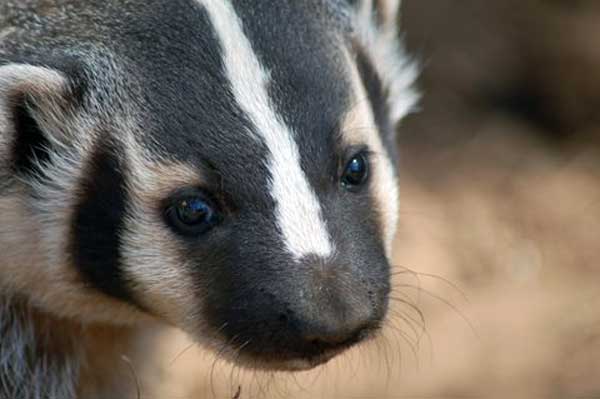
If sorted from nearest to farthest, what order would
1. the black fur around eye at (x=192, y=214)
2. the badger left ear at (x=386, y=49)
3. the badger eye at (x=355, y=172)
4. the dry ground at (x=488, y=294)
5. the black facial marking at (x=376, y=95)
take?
the black fur around eye at (x=192, y=214) < the badger eye at (x=355, y=172) < the black facial marking at (x=376, y=95) < the badger left ear at (x=386, y=49) < the dry ground at (x=488, y=294)

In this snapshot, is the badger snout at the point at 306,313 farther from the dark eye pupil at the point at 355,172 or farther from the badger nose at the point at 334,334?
the dark eye pupil at the point at 355,172

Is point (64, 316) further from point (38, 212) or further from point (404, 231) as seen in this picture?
point (404, 231)

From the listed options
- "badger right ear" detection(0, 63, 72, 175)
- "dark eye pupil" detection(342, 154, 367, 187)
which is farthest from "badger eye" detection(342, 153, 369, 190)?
"badger right ear" detection(0, 63, 72, 175)

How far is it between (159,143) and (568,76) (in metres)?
3.17

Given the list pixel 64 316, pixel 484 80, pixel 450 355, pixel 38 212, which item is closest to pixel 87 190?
pixel 38 212

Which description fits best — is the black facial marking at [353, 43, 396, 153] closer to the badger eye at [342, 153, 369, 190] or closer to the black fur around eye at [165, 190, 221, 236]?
the badger eye at [342, 153, 369, 190]

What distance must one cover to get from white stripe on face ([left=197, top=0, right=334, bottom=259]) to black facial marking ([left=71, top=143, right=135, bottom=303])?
1.15 feet

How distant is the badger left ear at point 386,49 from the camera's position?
131 inches

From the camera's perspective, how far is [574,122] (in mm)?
5566

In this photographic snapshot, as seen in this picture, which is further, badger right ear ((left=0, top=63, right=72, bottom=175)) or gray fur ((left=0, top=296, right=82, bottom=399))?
gray fur ((left=0, top=296, right=82, bottom=399))

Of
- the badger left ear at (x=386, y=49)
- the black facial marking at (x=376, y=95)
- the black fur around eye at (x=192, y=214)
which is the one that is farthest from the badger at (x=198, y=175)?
the badger left ear at (x=386, y=49)

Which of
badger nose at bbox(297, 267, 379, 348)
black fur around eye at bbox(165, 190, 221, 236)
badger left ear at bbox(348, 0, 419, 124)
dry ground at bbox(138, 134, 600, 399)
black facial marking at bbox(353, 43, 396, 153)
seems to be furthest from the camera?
dry ground at bbox(138, 134, 600, 399)

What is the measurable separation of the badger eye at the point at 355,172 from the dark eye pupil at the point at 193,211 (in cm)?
35

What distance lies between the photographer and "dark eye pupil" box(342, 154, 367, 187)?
9.52 feet
